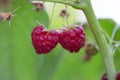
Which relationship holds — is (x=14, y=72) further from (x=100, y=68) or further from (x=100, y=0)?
(x=100, y=0)

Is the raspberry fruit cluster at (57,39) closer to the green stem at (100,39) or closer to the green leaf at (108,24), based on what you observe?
the green stem at (100,39)

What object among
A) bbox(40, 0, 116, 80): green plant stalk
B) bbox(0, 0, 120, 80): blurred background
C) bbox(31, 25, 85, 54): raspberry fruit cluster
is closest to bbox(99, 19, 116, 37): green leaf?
bbox(0, 0, 120, 80): blurred background

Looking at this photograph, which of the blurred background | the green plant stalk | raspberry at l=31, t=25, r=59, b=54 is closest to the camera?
the green plant stalk

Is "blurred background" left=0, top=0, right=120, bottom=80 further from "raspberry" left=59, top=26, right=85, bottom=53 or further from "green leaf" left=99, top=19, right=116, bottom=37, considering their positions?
"raspberry" left=59, top=26, right=85, bottom=53

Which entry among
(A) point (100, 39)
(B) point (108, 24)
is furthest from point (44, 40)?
(B) point (108, 24)

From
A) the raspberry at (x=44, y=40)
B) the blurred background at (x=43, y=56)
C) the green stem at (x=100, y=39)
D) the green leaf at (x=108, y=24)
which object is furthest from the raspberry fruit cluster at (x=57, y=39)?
the green leaf at (x=108, y=24)

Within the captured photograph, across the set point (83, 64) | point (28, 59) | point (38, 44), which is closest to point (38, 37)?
point (38, 44)
